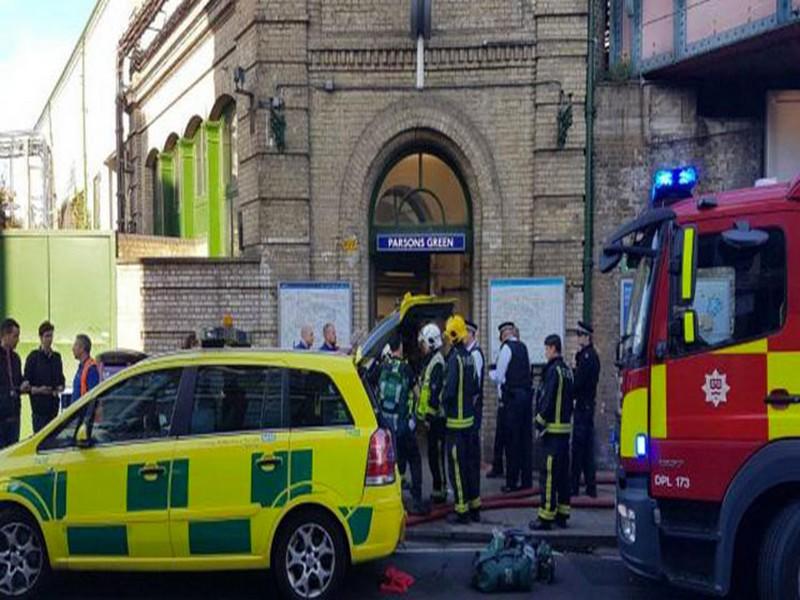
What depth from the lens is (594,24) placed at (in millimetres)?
10961

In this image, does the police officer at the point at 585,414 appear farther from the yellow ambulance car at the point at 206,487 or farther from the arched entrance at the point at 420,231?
the yellow ambulance car at the point at 206,487

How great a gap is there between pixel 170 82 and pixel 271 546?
453 inches

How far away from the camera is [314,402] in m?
6.06

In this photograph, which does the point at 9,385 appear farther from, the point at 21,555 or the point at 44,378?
the point at 21,555

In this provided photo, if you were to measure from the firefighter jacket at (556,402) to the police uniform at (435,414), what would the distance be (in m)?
1.07

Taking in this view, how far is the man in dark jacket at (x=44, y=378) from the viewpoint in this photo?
A: 9.13 metres

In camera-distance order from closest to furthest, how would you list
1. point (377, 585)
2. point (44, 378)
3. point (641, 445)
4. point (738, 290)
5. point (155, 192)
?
point (738, 290), point (641, 445), point (377, 585), point (44, 378), point (155, 192)

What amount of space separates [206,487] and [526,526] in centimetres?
356

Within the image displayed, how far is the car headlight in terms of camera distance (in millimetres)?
5523

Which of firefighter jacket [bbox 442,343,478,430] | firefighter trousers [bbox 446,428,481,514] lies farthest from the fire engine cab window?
firefighter trousers [bbox 446,428,481,514]

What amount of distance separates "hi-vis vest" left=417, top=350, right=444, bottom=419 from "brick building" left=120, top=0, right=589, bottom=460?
2628 mm

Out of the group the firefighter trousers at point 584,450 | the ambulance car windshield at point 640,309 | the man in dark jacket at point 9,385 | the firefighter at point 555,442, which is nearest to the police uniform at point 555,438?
the firefighter at point 555,442

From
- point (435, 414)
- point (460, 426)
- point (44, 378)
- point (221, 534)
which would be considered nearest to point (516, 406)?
point (435, 414)

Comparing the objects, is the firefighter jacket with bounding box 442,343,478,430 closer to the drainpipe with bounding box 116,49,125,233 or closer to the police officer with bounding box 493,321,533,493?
the police officer with bounding box 493,321,533,493
